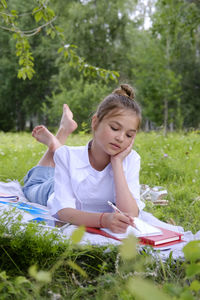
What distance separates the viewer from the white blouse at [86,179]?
8.45ft

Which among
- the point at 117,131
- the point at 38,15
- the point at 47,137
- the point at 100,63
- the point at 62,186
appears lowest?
the point at 62,186

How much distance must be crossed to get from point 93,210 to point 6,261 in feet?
3.35

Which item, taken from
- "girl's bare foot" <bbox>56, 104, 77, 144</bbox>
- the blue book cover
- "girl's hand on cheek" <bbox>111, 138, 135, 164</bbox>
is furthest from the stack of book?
"girl's bare foot" <bbox>56, 104, 77, 144</bbox>

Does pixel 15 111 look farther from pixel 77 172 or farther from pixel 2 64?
pixel 77 172

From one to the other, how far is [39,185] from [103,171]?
38.0 inches

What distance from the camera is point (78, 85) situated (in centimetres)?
2020

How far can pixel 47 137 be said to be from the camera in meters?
3.64

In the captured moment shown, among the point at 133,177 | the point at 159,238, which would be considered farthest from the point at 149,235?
the point at 133,177

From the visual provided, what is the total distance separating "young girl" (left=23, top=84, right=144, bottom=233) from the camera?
2414mm

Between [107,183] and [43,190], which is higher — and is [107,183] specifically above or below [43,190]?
above

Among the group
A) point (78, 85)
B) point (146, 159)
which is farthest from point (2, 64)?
point (146, 159)

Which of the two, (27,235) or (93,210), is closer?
(27,235)

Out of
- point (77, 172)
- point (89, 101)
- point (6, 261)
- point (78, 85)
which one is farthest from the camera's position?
point (78, 85)

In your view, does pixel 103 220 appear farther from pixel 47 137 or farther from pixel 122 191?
pixel 47 137
